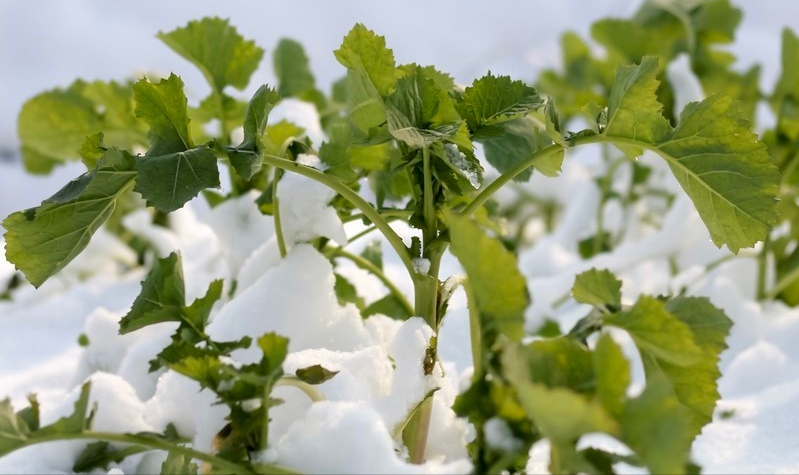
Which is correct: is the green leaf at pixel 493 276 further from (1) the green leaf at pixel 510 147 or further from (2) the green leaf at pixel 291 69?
(2) the green leaf at pixel 291 69

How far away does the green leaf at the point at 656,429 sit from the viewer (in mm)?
237

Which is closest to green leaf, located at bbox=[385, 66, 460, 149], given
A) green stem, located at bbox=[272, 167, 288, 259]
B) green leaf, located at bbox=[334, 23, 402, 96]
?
green leaf, located at bbox=[334, 23, 402, 96]

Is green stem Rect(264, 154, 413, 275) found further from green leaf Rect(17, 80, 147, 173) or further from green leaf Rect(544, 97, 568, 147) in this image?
green leaf Rect(17, 80, 147, 173)

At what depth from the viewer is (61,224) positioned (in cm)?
35

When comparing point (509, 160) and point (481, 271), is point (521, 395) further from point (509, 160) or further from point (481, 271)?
point (509, 160)

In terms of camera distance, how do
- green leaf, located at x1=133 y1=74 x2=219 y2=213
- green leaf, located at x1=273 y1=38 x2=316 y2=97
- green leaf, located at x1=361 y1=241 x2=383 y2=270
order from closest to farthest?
green leaf, located at x1=133 y1=74 x2=219 y2=213
green leaf, located at x1=361 y1=241 x2=383 y2=270
green leaf, located at x1=273 y1=38 x2=316 y2=97

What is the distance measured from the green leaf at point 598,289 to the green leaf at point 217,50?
0.93 feet

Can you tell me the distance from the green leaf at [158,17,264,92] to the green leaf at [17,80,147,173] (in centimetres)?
12

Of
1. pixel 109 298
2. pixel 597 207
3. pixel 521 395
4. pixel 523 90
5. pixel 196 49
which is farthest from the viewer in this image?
pixel 597 207

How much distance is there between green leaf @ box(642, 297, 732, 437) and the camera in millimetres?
324

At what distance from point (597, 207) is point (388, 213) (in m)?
0.76

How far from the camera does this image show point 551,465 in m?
0.27

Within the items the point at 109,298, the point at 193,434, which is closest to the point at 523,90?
the point at 193,434

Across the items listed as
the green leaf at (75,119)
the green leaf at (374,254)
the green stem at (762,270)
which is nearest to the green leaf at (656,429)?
the green leaf at (374,254)
